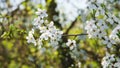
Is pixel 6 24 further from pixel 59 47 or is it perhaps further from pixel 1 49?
pixel 1 49

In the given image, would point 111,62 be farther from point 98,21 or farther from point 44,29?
point 44,29

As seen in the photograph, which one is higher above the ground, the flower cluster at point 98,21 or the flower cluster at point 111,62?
the flower cluster at point 98,21

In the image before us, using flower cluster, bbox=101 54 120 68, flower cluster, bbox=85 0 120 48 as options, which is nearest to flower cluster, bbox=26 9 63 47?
flower cluster, bbox=85 0 120 48

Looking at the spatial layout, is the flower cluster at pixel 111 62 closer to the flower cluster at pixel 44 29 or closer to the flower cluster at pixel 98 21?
the flower cluster at pixel 98 21

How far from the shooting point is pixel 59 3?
8.73 m

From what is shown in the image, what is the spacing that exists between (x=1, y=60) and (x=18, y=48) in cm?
52

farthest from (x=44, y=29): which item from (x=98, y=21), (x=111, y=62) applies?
(x=111, y=62)

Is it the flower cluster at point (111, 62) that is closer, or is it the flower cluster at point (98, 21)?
the flower cluster at point (98, 21)

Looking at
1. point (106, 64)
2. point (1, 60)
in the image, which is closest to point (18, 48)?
point (1, 60)

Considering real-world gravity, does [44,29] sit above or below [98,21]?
below

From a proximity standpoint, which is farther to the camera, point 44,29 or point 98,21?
point 98,21

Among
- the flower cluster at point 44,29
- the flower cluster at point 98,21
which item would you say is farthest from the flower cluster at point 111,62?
the flower cluster at point 44,29

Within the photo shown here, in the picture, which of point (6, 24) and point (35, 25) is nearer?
point (35, 25)

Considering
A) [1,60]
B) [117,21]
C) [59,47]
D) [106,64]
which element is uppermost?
[1,60]
